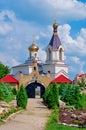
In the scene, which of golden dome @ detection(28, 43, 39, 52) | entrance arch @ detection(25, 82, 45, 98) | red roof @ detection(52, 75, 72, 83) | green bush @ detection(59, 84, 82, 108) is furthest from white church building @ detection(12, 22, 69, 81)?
green bush @ detection(59, 84, 82, 108)

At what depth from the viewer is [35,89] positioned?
54719 millimetres

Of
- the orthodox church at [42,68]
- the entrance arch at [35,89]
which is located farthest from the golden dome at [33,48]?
the entrance arch at [35,89]

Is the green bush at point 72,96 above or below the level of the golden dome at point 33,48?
below

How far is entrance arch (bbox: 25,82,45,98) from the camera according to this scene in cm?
5395

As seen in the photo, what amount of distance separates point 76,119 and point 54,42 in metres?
41.8

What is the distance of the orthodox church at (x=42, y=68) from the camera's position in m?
54.8

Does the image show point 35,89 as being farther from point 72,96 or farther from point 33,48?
point 72,96

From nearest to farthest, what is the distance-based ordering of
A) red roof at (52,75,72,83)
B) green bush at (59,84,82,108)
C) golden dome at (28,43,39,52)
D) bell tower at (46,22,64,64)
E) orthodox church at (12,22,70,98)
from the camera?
green bush at (59,84,82,108)
red roof at (52,75,72,83)
orthodox church at (12,22,70,98)
bell tower at (46,22,64,64)
golden dome at (28,43,39,52)

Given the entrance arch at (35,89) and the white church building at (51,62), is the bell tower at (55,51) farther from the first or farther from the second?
the entrance arch at (35,89)

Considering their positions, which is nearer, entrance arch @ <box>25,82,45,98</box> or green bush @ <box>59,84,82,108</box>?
green bush @ <box>59,84,82,108</box>

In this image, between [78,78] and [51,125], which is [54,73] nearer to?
[78,78]

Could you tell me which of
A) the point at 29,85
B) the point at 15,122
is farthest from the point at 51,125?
the point at 29,85

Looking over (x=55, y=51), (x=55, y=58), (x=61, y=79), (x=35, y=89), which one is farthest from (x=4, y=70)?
(x=61, y=79)

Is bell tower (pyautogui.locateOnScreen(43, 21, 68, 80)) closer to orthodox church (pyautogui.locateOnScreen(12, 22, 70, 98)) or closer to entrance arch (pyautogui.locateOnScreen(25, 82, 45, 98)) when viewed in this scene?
orthodox church (pyautogui.locateOnScreen(12, 22, 70, 98))
